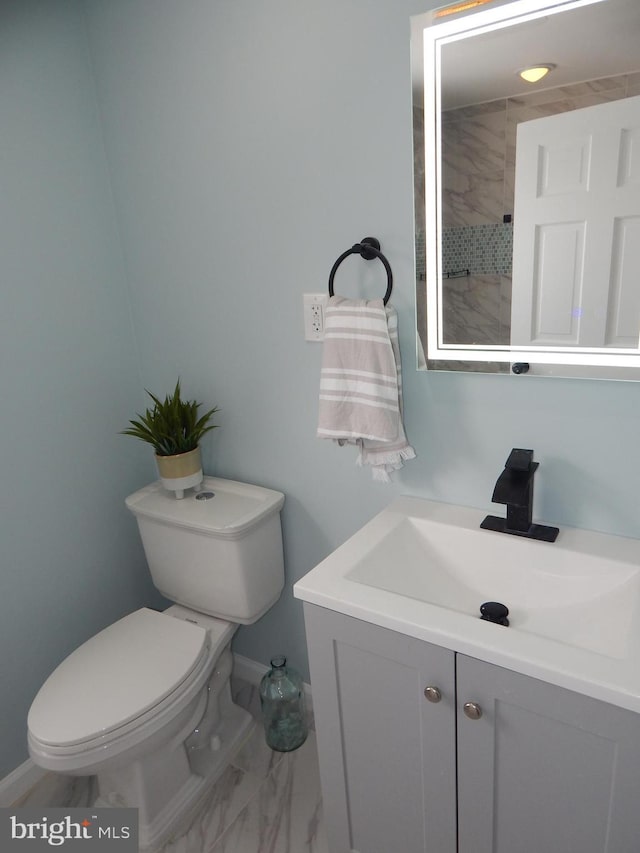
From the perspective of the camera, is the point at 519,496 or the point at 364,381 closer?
the point at 519,496

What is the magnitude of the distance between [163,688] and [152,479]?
31.4 inches

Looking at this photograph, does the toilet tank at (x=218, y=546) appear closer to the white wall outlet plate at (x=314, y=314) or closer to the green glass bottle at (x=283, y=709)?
the green glass bottle at (x=283, y=709)

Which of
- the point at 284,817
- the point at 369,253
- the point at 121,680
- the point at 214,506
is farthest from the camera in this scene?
the point at 214,506

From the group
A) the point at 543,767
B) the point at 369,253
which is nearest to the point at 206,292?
the point at 369,253

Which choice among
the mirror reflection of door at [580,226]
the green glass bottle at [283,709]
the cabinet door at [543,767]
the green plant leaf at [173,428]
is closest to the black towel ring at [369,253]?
the mirror reflection of door at [580,226]

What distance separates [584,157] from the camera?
1062 mm

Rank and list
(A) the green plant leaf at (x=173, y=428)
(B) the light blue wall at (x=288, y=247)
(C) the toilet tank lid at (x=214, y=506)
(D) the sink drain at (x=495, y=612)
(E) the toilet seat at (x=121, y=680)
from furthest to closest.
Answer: (A) the green plant leaf at (x=173, y=428), (C) the toilet tank lid at (x=214, y=506), (E) the toilet seat at (x=121, y=680), (B) the light blue wall at (x=288, y=247), (D) the sink drain at (x=495, y=612)

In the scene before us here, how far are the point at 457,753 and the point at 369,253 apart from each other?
3.41 ft

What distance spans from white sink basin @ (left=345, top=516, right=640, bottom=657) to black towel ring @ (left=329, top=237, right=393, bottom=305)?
21.5 inches

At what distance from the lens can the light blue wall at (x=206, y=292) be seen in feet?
4.12

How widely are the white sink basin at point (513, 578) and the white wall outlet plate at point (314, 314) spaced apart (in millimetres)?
521

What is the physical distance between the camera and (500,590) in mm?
1232

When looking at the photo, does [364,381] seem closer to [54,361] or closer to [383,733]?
[383,733]

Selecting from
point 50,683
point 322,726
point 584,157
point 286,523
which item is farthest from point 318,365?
point 50,683
